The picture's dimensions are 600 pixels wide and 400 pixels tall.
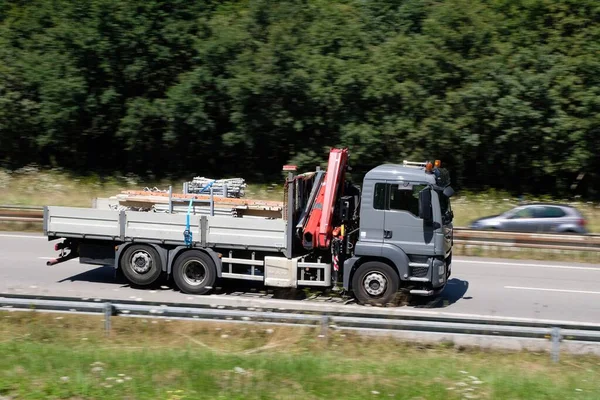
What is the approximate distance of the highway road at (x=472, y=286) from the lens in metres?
13.6

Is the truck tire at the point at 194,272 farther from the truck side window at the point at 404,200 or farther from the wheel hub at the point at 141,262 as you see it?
the truck side window at the point at 404,200

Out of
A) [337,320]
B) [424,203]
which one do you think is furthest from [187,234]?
[337,320]

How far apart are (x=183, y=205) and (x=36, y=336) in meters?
4.71

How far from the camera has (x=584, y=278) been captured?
1675cm

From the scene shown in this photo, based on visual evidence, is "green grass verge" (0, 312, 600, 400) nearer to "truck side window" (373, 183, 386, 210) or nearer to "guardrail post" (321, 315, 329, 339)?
"guardrail post" (321, 315, 329, 339)

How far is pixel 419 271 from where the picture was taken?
13.0 metres

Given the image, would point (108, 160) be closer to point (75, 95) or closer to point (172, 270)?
point (75, 95)

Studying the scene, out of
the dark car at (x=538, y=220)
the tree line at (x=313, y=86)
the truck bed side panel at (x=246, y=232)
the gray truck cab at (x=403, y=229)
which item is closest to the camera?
the gray truck cab at (x=403, y=229)

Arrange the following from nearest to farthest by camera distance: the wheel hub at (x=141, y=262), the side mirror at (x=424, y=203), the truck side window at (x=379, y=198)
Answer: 1. the side mirror at (x=424, y=203)
2. the truck side window at (x=379, y=198)
3. the wheel hub at (x=141, y=262)

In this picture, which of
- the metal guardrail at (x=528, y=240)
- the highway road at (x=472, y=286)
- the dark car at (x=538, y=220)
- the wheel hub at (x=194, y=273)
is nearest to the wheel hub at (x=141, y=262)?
the highway road at (x=472, y=286)

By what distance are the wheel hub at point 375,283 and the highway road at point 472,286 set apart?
0.59 m

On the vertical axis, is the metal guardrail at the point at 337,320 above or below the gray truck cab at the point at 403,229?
below

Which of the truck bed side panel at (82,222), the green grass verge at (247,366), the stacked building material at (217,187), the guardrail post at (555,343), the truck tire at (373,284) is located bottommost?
the green grass verge at (247,366)

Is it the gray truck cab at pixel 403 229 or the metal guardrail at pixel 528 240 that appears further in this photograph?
the metal guardrail at pixel 528 240
